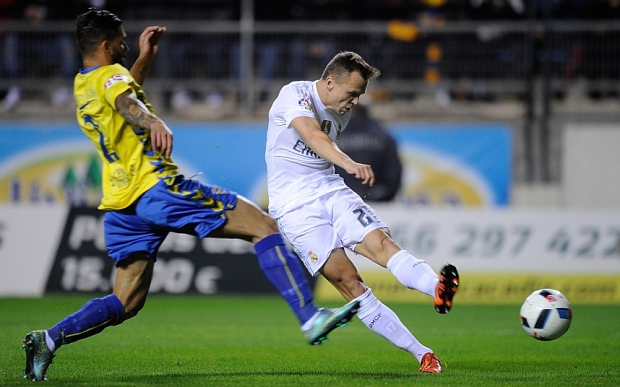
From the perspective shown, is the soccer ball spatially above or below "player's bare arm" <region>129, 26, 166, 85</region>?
below

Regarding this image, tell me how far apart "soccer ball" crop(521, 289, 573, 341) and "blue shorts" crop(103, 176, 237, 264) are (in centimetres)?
230

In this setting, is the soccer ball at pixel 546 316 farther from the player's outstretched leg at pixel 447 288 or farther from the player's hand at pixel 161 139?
the player's hand at pixel 161 139

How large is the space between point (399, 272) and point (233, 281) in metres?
7.67

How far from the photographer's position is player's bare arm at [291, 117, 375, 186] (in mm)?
5551

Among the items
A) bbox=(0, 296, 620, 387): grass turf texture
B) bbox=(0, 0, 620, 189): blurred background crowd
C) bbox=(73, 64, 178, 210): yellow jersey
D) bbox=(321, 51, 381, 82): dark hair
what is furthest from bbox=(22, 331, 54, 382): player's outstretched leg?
bbox=(0, 0, 620, 189): blurred background crowd

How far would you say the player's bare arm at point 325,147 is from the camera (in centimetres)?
555

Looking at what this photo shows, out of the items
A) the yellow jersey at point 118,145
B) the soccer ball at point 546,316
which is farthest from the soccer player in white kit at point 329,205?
the soccer ball at point 546,316

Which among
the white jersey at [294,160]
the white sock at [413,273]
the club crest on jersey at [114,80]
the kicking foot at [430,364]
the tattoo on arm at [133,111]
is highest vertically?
the club crest on jersey at [114,80]

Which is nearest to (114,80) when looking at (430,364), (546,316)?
(430,364)

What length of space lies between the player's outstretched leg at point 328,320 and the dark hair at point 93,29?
2346 millimetres

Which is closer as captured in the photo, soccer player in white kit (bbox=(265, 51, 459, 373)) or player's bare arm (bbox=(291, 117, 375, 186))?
player's bare arm (bbox=(291, 117, 375, 186))

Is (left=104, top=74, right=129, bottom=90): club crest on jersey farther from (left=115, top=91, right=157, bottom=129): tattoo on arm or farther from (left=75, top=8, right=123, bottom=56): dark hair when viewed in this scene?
(left=75, top=8, right=123, bottom=56): dark hair

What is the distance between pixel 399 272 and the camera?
5.97 m

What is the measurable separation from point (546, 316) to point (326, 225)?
175 centimetres
